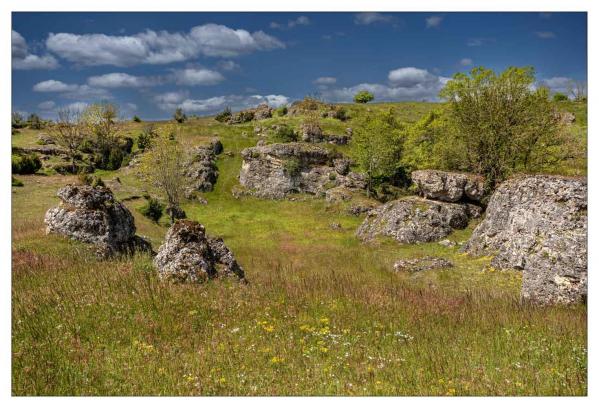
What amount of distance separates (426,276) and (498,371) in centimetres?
1790

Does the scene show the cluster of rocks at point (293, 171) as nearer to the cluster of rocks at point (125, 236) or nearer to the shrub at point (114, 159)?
the shrub at point (114, 159)

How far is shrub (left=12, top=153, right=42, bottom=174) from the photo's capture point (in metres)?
55.0

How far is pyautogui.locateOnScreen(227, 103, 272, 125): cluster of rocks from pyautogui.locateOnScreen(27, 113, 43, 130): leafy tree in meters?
42.1

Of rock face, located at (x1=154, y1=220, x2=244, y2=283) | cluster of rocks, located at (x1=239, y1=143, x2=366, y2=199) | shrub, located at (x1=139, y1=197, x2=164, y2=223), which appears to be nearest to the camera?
rock face, located at (x1=154, y1=220, x2=244, y2=283)

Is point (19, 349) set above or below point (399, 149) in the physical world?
below

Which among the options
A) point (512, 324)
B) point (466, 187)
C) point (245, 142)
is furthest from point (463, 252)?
point (245, 142)

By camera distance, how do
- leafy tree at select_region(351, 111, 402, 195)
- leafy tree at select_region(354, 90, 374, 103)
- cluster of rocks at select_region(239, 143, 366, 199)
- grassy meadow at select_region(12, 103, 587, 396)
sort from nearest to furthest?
grassy meadow at select_region(12, 103, 587, 396), leafy tree at select_region(351, 111, 402, 195), cluster of rocks at select_region(239, 143, 366, 199), leafy tree at select_region(354, 90, 374, 103)

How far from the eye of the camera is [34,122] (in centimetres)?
8231

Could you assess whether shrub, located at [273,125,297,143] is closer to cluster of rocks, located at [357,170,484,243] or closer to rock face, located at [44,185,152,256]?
cluster of rocks, located at [357,170,484,243]

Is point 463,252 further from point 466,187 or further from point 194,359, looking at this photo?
point 194,359

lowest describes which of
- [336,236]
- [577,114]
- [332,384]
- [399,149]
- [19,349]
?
[336,236]

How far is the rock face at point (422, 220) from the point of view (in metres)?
35.2

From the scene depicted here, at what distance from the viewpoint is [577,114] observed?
82.8 metres

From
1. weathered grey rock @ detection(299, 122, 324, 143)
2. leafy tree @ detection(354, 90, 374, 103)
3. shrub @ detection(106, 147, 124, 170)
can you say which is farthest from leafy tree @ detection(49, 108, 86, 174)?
leafy tree @ detection(354, 90, 374, 103)
